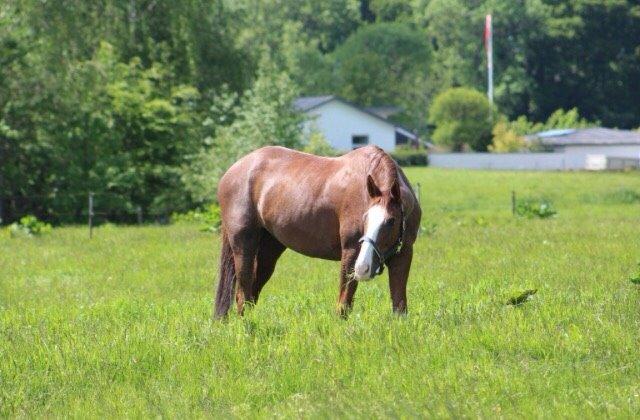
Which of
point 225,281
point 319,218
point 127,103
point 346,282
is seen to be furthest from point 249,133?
point 346,282

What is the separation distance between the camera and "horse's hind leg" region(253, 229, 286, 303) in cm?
1251

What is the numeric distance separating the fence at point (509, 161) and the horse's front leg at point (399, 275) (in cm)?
6199

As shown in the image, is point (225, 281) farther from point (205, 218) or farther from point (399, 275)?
point (205, 218)

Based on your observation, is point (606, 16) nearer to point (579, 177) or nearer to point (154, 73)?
point (579, 177)

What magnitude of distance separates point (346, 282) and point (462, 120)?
76932 mm

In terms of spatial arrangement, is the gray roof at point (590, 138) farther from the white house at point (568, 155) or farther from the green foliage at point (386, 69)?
the green foliage at point (386, 69)

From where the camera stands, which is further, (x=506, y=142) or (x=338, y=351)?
(x=506, y=142)

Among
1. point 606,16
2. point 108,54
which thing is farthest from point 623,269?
point 606,16

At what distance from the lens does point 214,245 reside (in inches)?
911

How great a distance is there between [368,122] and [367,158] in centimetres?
7412

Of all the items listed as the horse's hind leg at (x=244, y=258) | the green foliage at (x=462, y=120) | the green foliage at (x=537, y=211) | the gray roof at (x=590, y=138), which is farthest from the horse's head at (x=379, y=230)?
the green foliage at (x=462, y=120)

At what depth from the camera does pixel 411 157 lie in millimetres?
76062

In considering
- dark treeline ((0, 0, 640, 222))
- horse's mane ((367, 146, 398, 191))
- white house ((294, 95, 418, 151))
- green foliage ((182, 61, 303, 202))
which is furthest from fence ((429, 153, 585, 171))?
horse's mane ((367, 146, 398, 191))

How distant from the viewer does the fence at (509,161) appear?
242 feet
